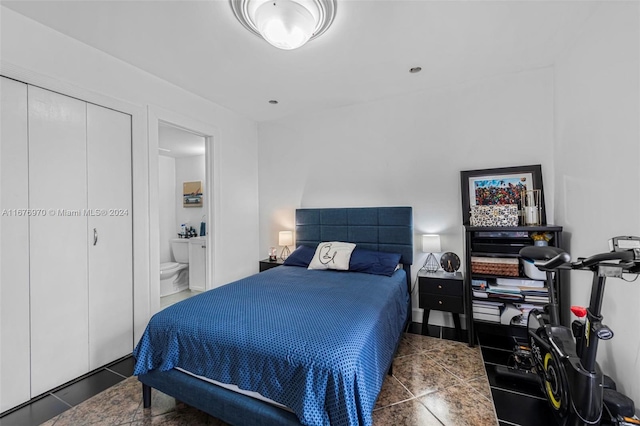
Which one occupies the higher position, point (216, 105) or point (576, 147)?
point (216, 105)

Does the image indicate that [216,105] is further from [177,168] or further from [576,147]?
[576,147]

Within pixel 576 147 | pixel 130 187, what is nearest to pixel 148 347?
pixel 130 187

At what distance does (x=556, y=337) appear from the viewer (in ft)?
5.48

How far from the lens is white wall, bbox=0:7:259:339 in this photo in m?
1.98

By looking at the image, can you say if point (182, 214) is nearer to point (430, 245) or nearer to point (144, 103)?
point (144, 103)

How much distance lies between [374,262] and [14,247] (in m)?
2.84

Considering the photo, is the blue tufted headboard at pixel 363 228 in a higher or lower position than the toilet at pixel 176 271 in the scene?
higher

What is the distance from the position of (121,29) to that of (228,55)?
761mm

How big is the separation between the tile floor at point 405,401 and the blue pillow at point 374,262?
→ 81cm

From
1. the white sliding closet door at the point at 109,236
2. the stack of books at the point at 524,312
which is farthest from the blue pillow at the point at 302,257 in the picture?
the stack of books at the point at 524,312

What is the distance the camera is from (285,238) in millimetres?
3842

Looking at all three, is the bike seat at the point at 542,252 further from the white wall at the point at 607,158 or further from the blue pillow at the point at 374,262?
the blue pillow at the point at 374,262

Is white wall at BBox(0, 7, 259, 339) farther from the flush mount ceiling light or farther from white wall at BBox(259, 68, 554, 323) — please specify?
the flush mount ceiling light

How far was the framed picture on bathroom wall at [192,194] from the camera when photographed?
5477 mm
